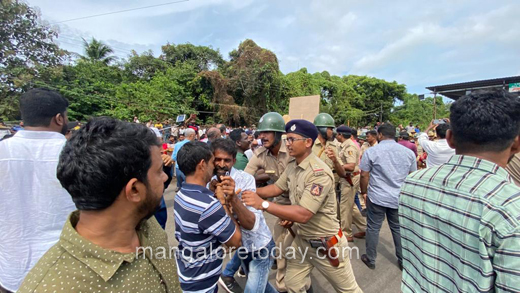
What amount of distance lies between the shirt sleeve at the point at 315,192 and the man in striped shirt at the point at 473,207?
77 cm

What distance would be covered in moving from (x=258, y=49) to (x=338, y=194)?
22786mm

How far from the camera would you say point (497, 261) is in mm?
964

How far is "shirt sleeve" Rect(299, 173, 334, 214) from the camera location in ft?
6.75

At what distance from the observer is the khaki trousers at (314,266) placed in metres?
2.19

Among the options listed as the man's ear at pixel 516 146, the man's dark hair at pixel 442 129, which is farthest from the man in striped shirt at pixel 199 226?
the man's dark hair at pixel 442 129

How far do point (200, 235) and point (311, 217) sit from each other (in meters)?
1.00

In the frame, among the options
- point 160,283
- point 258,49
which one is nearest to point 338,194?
point 160,283

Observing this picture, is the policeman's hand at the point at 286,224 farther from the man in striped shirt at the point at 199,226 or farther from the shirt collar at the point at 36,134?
the shirt collar at the point at 36,134

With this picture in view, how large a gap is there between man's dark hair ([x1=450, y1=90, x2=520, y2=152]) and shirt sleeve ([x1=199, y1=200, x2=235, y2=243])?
1518mm

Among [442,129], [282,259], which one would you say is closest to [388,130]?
[442,129]

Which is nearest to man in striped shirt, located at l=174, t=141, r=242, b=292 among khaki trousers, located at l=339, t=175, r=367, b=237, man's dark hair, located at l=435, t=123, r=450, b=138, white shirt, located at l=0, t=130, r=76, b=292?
white shirt, located at l=0, t=130, r=76, b=292

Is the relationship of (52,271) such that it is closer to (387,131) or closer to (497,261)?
(497,261)

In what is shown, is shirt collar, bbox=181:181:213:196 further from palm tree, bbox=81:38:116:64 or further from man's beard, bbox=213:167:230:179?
palm tree, bbox=81:38:116:64

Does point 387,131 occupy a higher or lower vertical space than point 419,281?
higher
